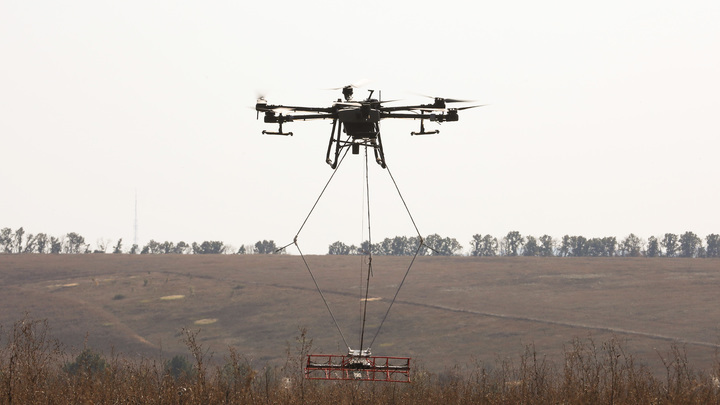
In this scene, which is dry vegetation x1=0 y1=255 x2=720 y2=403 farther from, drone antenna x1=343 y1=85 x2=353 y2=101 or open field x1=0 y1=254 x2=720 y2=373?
drone antenna x1=343 y1=85 x2=353 y2=101

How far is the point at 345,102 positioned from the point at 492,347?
125216mm

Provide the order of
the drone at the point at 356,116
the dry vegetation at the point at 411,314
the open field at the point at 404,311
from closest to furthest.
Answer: the drone at the point at 356,116
the dry vegetation at the point at 411,314
the open field at the point at 404,311

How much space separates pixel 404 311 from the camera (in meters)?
165

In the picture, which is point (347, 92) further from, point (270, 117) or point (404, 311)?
point (404, 311)

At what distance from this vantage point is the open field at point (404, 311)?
140875mm

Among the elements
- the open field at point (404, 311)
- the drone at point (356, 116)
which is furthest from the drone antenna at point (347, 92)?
the open field at point (404, 311)

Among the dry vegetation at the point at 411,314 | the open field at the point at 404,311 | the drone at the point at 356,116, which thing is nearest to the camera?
the drone at the point at 356,116

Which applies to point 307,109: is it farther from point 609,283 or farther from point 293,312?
point 609,283

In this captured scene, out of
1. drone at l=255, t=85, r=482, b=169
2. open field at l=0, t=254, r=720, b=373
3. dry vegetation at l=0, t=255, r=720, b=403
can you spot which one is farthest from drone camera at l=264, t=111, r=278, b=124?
open field at l=0, t=254, r=720, b=373

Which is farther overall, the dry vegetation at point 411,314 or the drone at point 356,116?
the dry vegetation at point 411,314

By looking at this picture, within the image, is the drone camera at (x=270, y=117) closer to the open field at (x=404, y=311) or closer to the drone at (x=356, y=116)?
the drone at (x=356, y=116)

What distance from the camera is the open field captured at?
141 metres

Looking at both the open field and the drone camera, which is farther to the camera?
the open field

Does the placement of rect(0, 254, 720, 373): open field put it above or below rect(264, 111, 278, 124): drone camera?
below
